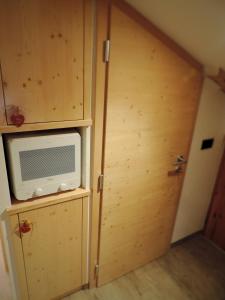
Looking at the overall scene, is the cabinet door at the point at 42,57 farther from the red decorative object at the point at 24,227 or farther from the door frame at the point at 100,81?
the red decorative object at the point at 24,227

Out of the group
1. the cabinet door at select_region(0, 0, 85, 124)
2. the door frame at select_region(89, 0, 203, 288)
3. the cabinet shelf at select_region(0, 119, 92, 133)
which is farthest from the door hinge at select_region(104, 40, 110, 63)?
the cabinet shelf at select_region(0, 119, 92, 133)

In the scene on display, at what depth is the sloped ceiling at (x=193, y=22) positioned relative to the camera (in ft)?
3.29

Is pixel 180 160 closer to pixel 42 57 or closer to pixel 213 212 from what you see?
pixel 213 212

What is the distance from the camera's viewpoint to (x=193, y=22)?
1136 millimetres

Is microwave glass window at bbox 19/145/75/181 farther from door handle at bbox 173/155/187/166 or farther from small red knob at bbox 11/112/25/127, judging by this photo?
door handle at bbox 173/155/187/166

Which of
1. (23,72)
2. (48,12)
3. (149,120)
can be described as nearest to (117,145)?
(149,120)

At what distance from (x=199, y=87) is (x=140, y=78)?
1.77 ft

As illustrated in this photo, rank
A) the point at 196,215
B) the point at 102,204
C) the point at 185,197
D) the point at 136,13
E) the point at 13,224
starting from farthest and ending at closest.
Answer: the point at 196,215, the point at 185,197, the point at 102,204, the point at 13,224, the point at 136,13

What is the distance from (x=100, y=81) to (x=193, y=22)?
56 centimetres

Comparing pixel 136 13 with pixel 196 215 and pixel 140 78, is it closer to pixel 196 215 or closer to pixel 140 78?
pixel 140 78

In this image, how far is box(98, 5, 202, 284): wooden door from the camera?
4.16ft

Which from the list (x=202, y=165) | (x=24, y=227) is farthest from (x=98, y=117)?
(x=202, y=165)

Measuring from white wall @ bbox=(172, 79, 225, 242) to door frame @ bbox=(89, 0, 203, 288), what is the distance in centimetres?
32

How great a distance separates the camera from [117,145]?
143 cm
